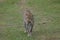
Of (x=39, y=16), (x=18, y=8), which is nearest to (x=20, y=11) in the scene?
(x=18, y=8)

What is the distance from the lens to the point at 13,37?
9266mm

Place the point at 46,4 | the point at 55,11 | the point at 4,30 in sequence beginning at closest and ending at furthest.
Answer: the point at 4,30 < the point at 55,11 < the point at 46,4

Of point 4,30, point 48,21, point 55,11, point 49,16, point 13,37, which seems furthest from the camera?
point 55,11

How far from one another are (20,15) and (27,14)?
9.17 ft

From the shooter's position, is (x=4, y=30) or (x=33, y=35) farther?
(x=4, y=30)

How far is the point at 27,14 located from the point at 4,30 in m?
1.21

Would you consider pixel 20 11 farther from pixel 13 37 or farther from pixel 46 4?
pixel 13 37

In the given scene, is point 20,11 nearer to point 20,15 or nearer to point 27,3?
point 20,15

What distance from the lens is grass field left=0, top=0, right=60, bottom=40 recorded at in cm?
952

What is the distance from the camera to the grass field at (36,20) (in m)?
9.52

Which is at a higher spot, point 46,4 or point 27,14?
point 27,14

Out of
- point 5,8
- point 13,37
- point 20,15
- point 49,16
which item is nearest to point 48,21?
point 49,16

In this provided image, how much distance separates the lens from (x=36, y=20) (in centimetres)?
1134

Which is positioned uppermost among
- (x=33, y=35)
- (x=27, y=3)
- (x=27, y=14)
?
(x=27, y=14)
